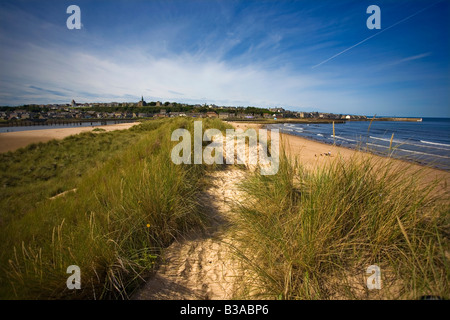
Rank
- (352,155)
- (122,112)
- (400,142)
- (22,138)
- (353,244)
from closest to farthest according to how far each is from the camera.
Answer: (353,244), (352,155), (400,142), (22,138), (122,112)

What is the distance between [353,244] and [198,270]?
1.66 m

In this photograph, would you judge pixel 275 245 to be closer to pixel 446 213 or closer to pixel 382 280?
pixel 382 280

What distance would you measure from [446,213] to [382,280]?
101cm

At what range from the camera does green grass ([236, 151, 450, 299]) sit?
4.57 ft

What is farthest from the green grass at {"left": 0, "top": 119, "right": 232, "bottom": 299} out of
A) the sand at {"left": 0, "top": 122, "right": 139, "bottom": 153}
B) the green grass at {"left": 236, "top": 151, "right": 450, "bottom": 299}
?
the sand at {"left": 0, "top": 122, "right": 139, "bottom": 153}

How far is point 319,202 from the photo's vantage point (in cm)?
186

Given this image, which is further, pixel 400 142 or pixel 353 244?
pixel 400 142

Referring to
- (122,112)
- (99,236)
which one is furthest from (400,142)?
(122,112)

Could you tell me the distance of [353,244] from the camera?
5.29 ft

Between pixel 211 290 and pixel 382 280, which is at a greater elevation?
pixel 382 280

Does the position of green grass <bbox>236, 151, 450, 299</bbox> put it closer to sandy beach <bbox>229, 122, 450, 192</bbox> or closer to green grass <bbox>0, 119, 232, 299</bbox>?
sandy beach <bbox>229, 122, 450, 192</bbox>

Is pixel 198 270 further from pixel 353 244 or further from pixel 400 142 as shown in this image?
pixel 400 142

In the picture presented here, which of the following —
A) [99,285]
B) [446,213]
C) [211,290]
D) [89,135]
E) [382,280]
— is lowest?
[211,290]
